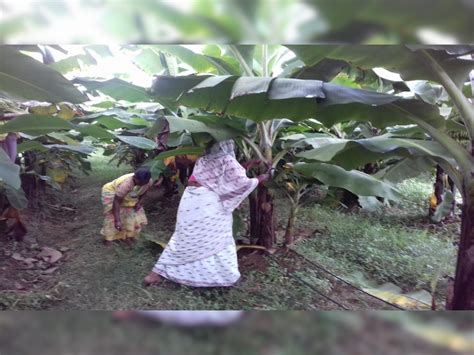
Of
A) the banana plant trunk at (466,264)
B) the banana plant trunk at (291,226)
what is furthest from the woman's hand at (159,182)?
the banana plant trunk at (466,264)

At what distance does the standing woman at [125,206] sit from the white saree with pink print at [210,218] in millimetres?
135

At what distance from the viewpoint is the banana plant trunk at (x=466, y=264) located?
90cm

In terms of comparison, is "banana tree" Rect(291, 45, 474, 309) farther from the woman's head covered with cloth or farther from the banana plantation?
the woman's head covered with cloth

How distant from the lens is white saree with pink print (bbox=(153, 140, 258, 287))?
111cm

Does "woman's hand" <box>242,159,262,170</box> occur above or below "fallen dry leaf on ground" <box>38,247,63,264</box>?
above

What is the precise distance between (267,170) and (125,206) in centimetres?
48

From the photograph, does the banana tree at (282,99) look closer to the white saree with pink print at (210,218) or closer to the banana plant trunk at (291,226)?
the white saree with pink print at (210,218)

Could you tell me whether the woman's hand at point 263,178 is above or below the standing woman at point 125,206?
above

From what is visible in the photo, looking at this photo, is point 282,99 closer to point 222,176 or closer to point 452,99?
point 222,176

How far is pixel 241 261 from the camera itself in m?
1.17

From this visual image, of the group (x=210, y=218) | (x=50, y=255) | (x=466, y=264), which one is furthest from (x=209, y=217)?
(x=466, y=264)

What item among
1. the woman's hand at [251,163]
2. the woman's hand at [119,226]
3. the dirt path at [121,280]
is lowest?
the dirt path at [121,280]

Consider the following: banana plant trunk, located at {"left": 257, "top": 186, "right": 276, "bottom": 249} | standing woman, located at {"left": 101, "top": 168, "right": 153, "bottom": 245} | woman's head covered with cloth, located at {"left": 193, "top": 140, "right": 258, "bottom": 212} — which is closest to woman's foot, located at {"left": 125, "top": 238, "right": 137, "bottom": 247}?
standing woman, located at {"left": 101, "top": 168, "right": 153, "bottom": 245}

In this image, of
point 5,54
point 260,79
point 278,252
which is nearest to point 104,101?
point 5,54
